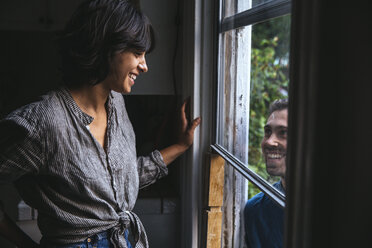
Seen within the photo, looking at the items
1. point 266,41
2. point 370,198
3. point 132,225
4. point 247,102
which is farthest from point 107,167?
point 370,198

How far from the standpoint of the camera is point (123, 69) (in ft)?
4.52

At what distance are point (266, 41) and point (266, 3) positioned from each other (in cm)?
10

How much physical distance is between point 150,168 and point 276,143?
2.63 feet

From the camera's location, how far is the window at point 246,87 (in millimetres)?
949

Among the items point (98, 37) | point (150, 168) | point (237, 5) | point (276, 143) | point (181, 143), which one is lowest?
point (150, 168)

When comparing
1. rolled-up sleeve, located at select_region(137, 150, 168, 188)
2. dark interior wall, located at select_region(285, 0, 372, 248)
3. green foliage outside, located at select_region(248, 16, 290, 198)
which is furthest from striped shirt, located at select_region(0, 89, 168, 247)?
dark interior wall, located at select_region(285, 0, 372, 248)

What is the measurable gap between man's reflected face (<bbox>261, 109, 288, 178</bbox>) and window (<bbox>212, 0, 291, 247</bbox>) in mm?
35

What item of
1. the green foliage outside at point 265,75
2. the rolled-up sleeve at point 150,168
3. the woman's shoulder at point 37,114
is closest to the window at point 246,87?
the green foliage outside at point 265,75

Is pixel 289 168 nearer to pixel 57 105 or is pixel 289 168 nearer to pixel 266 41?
pixel 266 41

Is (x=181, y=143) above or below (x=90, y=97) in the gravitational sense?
below

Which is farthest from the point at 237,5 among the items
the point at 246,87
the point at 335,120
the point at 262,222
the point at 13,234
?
the point at 13,234

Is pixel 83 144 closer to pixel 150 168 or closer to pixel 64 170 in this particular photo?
pixel 64 170

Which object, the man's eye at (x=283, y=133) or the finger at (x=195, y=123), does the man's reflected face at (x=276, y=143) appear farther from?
the finger at (x=195, y=123)

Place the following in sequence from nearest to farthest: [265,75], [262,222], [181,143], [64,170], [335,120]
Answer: [335,120]
[265,75]
[64,170]
[262,222]
[181,143]
